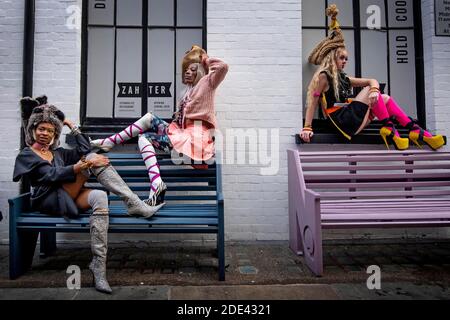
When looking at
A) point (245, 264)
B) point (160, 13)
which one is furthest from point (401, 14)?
point (245, 264)

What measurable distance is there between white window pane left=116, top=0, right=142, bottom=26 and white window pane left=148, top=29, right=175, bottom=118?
0.24 m

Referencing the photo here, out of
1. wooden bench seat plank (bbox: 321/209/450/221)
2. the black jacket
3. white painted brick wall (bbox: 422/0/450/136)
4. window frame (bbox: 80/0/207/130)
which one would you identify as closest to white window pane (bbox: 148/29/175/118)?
window frame (bbox: 80/0/207/130)

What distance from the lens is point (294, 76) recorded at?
4.15 meters

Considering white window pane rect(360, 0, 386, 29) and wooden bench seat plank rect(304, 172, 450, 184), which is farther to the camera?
white window pane rect(360, 0, 386, 29)

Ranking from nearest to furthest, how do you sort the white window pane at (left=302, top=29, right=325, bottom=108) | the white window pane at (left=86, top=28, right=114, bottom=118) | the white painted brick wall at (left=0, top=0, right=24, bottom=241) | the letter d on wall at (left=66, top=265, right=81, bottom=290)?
the letter d on wall at (left=66, top=265, right=81, bottom=290), the white painted brick wall at (left=0, top=0, right=24, bottom=241), the white window pane at (left=86, top=28, right=114, bottom=118), the white window pane at (left=302, top=29, right=325, bottom=108)

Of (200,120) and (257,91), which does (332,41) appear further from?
(200,120)

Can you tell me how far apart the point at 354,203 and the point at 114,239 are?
2.67m

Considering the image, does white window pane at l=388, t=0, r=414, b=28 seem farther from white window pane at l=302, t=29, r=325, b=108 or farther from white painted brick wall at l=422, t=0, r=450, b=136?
white window pane at l=302, t=29, r=325, b=108

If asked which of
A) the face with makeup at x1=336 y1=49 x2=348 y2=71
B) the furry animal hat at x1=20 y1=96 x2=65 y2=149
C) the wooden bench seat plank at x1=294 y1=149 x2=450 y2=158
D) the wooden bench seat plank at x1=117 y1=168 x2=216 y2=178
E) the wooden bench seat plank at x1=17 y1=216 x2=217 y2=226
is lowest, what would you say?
the wooden bench seat plank at x1=17 y1=216 x2=217 y2=226

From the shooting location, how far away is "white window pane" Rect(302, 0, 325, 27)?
4.52m

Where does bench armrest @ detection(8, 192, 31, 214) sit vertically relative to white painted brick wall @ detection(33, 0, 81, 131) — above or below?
below

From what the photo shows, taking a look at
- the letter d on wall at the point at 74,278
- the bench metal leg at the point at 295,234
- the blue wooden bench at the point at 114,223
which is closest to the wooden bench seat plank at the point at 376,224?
the bench metal leg at the point at 295,234
